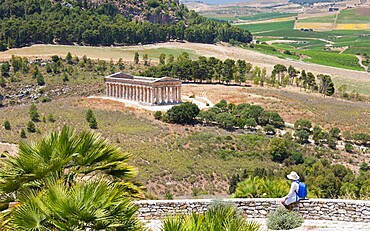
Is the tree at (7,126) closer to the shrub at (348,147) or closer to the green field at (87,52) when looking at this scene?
the shrub at (348,147)

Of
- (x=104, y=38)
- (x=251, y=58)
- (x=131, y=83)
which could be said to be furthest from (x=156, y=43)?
(x=131, y=83)

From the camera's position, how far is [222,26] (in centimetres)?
15588

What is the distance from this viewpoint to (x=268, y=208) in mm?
14883

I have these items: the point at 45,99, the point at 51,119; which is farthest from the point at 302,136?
the point at 45,99

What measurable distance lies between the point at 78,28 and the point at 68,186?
4183 inches

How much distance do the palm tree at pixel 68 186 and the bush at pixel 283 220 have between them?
151 inches

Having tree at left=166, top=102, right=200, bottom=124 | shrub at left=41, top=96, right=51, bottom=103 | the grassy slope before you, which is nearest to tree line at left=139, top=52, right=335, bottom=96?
shrub at left=41, top=96, right=51, bottom=103

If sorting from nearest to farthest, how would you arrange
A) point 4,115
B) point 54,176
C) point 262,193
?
point 54,176 < point 262,193 < point 4,115

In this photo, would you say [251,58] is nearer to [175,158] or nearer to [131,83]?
[131,83]

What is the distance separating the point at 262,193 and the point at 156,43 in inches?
4370

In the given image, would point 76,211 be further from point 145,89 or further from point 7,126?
point 145,89

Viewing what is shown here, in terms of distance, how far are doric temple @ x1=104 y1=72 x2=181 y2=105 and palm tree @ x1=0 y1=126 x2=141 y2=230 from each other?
5905 centimetres

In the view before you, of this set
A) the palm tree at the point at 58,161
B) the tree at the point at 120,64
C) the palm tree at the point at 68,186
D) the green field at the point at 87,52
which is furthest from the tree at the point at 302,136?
the green field at the point at 87,52

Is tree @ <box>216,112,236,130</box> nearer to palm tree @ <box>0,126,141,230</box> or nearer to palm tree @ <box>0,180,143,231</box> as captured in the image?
palm tree @ <box>0,126,141,230</box>
